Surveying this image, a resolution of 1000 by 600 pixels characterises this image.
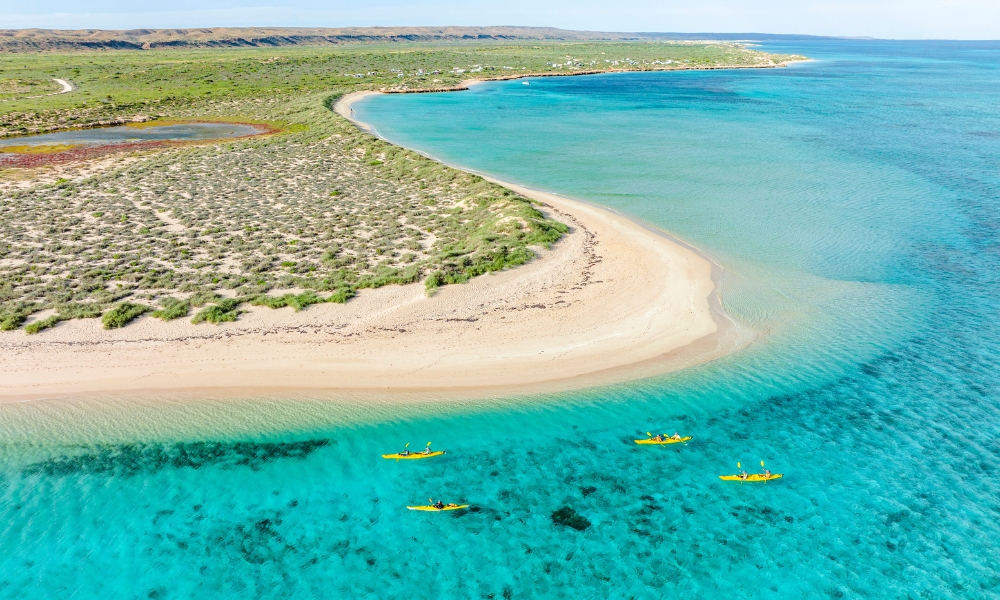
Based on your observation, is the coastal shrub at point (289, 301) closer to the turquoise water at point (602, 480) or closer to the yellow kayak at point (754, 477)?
the turquoise water at point (602, 480)

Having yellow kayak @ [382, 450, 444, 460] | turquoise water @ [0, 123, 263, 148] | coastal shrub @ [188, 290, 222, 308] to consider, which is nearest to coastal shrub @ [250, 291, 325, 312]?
coastal shrub @ [188, 290, 222, 308]

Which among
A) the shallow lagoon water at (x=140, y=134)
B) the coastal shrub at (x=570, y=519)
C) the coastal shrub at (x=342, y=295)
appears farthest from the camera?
the shallow lagoon water at (x=140, y=134)

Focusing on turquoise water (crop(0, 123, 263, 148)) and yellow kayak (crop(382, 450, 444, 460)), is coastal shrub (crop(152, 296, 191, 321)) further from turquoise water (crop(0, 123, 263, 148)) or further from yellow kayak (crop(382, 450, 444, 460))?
turquoise water (crop(0, 123, 263, 148))

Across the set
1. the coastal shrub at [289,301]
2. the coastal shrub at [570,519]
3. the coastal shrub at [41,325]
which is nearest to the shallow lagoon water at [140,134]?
the coastal shrub at [41,325]

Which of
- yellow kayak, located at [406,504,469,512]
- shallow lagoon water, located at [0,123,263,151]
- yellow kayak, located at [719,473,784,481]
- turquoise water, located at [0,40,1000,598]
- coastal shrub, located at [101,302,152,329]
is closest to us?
turquoise water, located at [0,40,1000,598]

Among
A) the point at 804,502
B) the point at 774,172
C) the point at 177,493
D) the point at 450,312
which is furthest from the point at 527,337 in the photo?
the point at 774,172

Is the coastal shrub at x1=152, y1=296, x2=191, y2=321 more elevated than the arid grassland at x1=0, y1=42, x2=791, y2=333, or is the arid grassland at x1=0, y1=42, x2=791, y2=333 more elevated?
→ the arid grassland at x1=0, y1=42, x2=791, y2=333

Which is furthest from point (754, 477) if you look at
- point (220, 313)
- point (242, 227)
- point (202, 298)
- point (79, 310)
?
point (242, 227)
